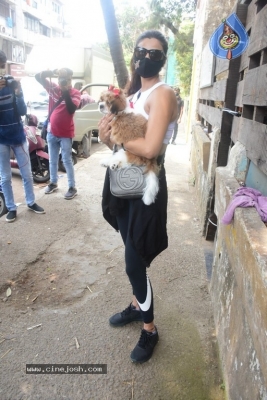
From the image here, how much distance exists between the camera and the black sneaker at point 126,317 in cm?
254

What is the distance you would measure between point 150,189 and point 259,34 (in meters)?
1.45

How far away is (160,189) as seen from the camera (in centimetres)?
209

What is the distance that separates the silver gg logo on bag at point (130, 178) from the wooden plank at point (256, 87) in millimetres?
951

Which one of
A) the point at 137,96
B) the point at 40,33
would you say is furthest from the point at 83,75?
the point at 40,33

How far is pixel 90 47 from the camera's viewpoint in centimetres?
1052

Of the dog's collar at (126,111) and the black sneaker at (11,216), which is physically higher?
the dog's collar at (126,111)

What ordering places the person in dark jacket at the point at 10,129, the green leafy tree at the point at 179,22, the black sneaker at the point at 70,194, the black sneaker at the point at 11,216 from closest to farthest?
the person in dark jacket at the point at 10,129 < the black sneaker at the point at 11,216 < the black sneaker at the point at 70,194 < the green leafy tree at the point at 179,22

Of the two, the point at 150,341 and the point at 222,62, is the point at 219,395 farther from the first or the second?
the point at 222,62

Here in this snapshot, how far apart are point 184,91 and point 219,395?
2135 cm

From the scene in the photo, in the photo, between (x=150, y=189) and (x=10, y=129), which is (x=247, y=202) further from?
(x=10, y=129)

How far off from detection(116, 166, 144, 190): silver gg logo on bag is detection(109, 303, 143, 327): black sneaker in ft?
3.59

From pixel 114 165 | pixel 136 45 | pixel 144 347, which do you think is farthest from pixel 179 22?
pixel 144 347

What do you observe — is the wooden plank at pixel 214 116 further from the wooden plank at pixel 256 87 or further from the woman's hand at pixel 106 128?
the woman's hand at pixel 106 128

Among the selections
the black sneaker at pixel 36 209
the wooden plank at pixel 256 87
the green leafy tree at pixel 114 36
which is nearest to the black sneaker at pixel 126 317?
the wooden plank at pixel 256 87
